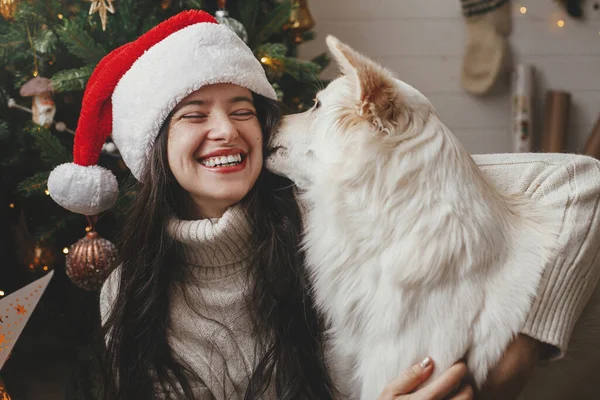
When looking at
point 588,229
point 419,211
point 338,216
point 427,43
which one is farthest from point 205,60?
point 427,43

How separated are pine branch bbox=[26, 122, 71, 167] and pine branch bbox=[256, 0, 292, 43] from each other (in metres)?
0.69

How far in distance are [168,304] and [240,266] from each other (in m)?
0.19

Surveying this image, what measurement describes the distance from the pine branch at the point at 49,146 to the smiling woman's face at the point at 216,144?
690 mm

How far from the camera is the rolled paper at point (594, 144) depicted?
9.62ft

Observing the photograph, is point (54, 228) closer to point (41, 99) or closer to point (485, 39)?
point (41, 99)

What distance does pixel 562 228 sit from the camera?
1.06m

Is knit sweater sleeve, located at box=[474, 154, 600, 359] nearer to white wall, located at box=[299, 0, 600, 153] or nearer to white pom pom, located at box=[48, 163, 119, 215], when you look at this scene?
white pom pom, located at box=[48, 163, 119, 215]

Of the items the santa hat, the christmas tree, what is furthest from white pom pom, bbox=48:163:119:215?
the christmas tree

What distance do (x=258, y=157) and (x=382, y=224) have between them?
0.34 metres

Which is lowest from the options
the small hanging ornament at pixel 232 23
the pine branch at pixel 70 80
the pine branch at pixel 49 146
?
the pine branch at pixel 49 146

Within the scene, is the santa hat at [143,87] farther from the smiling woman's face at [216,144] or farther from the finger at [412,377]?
the finger at [412,377]

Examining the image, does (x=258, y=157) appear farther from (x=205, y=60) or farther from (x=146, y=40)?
(x=146, y=40)

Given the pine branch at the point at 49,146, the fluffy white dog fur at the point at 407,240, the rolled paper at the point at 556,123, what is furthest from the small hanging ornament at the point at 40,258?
the rolled paper at the point at 556,123

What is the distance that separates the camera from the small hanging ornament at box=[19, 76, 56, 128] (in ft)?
5.78
